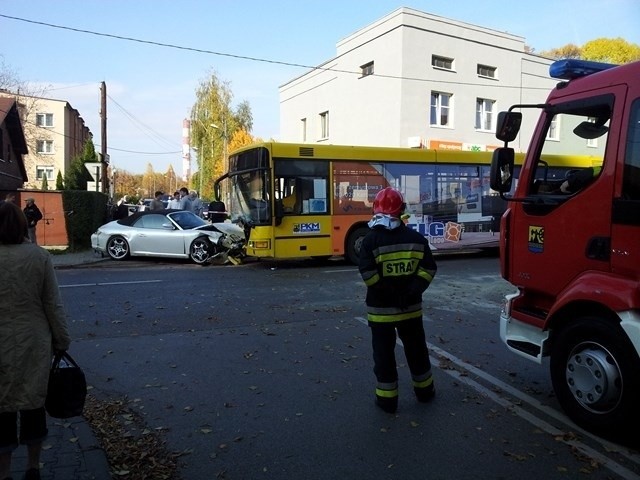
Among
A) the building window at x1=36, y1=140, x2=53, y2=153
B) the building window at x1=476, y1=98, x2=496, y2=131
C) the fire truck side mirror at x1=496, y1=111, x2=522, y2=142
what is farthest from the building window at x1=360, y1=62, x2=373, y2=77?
the building window at x1=36, y1=140, x2=53, y2=153

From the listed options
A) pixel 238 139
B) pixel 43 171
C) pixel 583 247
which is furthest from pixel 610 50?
pixel 43 171

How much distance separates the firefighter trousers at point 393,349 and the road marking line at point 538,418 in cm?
75

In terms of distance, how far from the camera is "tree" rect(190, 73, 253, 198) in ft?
171

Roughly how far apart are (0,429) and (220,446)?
1.37m

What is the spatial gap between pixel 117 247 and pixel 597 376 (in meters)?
13.2

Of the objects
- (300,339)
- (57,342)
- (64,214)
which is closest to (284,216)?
(300,339)

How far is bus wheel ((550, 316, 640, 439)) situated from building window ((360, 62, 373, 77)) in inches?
1028

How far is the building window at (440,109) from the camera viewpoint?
90.3 ft

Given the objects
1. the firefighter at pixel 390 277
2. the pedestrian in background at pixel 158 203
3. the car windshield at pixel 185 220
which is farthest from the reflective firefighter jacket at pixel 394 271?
the pedestrian in background at pixel 158 203

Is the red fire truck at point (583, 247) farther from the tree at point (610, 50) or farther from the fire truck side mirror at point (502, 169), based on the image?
the tree at point (610, 50)

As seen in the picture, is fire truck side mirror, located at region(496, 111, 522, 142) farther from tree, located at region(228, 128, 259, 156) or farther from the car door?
tree, located at region(228, 128, 259, 156)

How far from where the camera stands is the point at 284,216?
13031 millimetres

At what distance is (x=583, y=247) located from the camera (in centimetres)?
402

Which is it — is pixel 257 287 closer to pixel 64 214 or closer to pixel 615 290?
pixel 615 290
